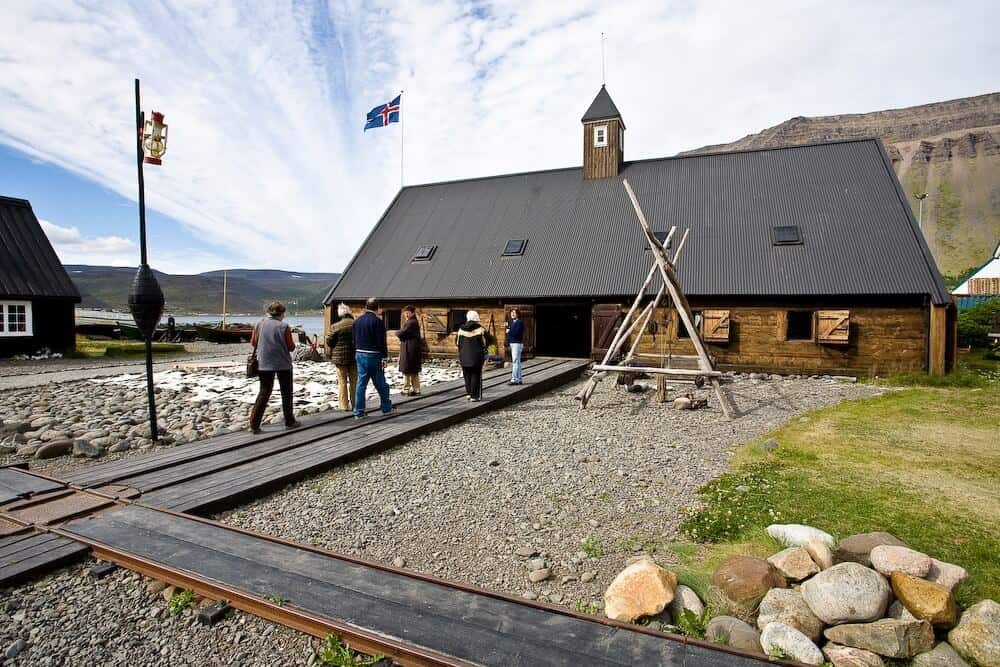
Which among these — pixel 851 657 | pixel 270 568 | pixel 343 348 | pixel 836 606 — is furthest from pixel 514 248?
pixel 851 657

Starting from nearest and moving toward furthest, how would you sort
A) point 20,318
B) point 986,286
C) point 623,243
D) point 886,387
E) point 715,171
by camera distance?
point 886,387 → point 623,243 → point 715,171 → point 20,318 → point 986,286

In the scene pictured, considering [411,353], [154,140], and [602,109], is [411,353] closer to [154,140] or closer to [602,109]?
[154,140]

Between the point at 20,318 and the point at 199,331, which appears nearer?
the point at 20,318

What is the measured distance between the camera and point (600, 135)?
24375 millimetres

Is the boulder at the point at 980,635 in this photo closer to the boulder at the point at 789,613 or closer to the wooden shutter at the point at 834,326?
the boulder at the point at 789,613

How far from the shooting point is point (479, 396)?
460 inches

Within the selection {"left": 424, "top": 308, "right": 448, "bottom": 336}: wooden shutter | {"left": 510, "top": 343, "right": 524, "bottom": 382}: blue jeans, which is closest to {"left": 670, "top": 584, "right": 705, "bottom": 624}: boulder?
{"left": 510, "top": 343, "right": 524, "bottom": 382}: blue jeans

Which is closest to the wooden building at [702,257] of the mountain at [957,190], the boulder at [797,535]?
the boulder at [797,535]

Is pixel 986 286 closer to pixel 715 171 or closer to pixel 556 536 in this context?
pixel 715 171

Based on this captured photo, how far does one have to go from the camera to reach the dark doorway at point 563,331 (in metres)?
26.5

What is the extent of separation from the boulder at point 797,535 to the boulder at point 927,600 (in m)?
0.96

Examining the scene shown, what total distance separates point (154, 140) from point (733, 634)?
388 inches

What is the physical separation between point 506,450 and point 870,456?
5.44 metres

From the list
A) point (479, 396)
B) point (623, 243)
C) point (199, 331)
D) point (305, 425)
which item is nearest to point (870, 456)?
point (479, 396)
